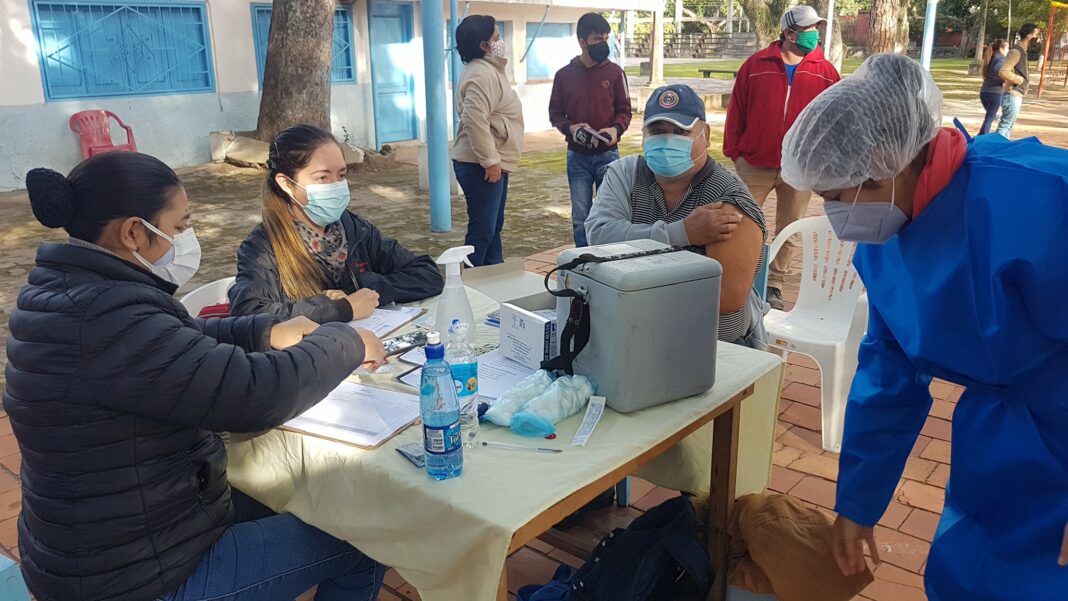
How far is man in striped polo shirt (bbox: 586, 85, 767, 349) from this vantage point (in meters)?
2.49

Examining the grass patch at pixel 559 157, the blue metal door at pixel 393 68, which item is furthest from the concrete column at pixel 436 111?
the blue metal door at pixel 393 68

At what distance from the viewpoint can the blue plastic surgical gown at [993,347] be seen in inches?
50.4

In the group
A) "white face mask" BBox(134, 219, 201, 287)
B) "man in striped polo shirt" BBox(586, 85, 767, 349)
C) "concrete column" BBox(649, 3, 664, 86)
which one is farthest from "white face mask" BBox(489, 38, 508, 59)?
"concrete column" BBox(649, 3, 664, 86)

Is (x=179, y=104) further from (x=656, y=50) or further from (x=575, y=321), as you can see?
(x=656, y=50)

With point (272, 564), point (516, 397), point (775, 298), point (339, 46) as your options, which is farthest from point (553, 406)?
point (339, 46)

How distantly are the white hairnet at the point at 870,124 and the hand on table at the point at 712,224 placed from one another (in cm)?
94

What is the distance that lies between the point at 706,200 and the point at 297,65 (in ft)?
26.5

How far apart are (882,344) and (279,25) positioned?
30.5 ft

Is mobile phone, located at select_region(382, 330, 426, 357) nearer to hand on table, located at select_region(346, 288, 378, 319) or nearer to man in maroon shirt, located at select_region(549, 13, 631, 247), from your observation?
hand on table, located at select_region(346, 288, 378, 319)

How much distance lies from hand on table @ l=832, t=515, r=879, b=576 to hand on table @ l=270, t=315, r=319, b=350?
1343 millimetres

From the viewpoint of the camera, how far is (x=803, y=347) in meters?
3.23

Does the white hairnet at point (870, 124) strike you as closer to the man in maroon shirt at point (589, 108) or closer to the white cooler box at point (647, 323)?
the white cooler box at point (647, 323)

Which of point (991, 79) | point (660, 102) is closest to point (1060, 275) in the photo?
point (660, 102)

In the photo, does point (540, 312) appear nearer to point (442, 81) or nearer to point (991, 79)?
point (442, 81)
